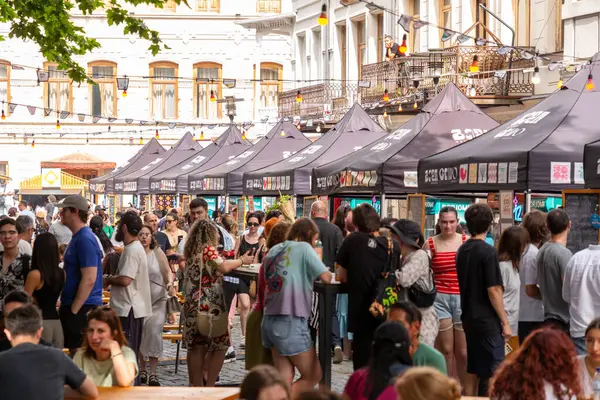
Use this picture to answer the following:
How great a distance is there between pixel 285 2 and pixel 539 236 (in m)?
48.2

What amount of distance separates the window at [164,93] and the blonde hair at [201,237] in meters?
46.6

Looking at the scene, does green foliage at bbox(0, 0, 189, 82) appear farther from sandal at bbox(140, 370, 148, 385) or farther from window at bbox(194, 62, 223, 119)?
window at bbox(194, 62, 223, 119)

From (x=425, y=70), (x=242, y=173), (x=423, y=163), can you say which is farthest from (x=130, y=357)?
(x=425, y=70)

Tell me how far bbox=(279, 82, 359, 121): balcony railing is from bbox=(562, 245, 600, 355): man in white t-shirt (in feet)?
81.9

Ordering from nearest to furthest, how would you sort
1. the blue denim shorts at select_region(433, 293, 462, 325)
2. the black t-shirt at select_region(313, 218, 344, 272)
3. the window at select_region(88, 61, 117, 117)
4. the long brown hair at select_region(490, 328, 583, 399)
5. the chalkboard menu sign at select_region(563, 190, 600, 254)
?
1. the long brown hair at select_region(490, 328, 583, 399)
2. the blue denim shorts at select_region(433, 293, 462, 325)
3. the chalkboard menu sign at select_region(563, 190, 600, 254)
4. the black t-shirt at select_region(313, 218, 344, 272)
5. the window at select_region(88, 61, 117, 117)

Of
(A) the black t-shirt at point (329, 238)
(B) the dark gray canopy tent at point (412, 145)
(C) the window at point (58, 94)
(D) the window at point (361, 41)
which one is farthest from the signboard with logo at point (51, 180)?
(A) the black t-shirt at point (329, 238)

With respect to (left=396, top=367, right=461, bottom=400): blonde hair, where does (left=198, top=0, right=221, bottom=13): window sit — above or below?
above

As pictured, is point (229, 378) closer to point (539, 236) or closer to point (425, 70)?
point (539, 236)

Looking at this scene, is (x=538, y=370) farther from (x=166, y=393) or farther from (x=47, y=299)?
(x=47, y=299)

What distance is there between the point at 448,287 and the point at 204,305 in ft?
6.98

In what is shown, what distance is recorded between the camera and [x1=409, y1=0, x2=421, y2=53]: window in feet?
108

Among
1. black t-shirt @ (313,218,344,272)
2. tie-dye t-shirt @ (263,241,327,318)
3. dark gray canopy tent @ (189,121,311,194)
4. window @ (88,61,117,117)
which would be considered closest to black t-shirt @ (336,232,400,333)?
tie-dye t-shirt @ (263,241,327,318)

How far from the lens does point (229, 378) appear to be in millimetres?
13547

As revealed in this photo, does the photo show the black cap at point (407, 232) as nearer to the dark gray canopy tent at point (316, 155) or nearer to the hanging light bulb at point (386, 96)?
the dark gray canopy tent at point (316, 155)
